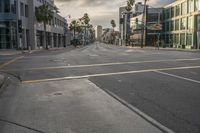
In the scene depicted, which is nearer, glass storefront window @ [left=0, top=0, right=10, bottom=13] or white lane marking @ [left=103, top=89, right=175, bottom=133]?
white lane marking @ [left=103, top=89, right=175, bottom=133]

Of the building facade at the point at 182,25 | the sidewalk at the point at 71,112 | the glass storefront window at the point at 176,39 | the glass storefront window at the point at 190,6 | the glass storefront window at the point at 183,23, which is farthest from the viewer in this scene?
the glass storefront window at the point at 176,39

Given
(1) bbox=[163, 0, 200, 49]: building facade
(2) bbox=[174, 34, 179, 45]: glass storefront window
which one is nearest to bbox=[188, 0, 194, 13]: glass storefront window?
(1) bbox=[163, 0, 200, 49]: building facade

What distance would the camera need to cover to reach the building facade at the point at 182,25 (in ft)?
240

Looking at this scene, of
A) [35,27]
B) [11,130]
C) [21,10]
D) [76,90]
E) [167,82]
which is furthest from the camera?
[35,27]

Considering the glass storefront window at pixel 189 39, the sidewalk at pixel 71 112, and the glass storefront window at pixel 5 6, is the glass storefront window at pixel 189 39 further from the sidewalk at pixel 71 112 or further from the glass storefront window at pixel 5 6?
the sidewalk at pixel 71 112

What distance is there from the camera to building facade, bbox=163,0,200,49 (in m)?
73.2

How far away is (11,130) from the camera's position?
270 inches

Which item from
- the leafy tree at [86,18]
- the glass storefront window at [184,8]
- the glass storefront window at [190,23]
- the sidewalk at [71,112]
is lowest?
the sidewalk at [71,112]

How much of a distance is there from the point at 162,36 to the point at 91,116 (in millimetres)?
98281

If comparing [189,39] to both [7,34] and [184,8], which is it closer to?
[184,8]

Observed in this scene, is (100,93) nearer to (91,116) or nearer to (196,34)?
(91,116)

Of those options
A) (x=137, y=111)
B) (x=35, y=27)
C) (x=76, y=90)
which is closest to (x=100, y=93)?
(x=76, y=90)

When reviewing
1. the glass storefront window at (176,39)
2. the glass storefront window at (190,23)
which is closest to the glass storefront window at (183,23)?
the glass storefront window at (190,23)

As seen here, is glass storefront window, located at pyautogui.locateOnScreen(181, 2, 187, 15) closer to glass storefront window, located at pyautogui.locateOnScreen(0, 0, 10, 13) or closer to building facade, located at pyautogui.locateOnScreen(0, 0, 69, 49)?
building facade, located at pyautogui.locateOnScreen(0, 0, 69, 49)
